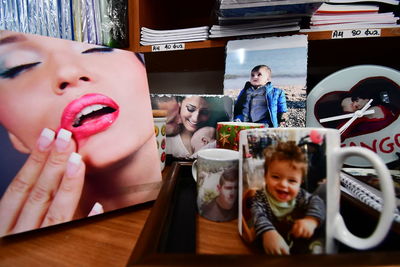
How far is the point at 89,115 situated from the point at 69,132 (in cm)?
5

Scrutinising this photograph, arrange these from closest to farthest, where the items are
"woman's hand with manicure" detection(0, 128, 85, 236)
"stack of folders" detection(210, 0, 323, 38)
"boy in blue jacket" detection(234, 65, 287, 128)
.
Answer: "woman's hand with manicure" detection(0, 128, 85, 236) → "stack of folders" detection(210, 0, 323, 38) → "boy in blue jacket" detection(234, 65, 287, 128)

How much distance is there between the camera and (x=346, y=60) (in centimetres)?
94

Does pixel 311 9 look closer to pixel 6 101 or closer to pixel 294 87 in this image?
A: pixel 294 87

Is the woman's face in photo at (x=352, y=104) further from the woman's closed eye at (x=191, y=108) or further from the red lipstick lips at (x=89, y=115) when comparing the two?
the red lipstick lips at (x=89, y=115)

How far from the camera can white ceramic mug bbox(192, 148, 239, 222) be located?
40 centimetres

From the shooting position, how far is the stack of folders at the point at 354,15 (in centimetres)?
66

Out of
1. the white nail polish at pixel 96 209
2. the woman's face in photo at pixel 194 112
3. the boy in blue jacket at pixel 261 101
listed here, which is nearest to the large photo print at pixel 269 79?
the boy in blue jacket at pixel 261 101

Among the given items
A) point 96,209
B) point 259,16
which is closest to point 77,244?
point 96,209

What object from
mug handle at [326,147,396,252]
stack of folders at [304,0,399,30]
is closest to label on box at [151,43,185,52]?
stack of folders at [304,0,399,30]

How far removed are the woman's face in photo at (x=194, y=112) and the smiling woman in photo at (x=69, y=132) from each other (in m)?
0.27

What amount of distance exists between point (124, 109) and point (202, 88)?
0.71 metres

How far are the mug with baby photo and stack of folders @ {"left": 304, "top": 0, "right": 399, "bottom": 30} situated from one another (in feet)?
1.34

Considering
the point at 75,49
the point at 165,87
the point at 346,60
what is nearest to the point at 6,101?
the point at 75,49

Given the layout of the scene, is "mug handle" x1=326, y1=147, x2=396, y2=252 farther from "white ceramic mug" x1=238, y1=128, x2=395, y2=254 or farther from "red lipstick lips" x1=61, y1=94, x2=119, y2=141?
"red lipstick lips" x1=61, y1=94, x2=119, y2=141
